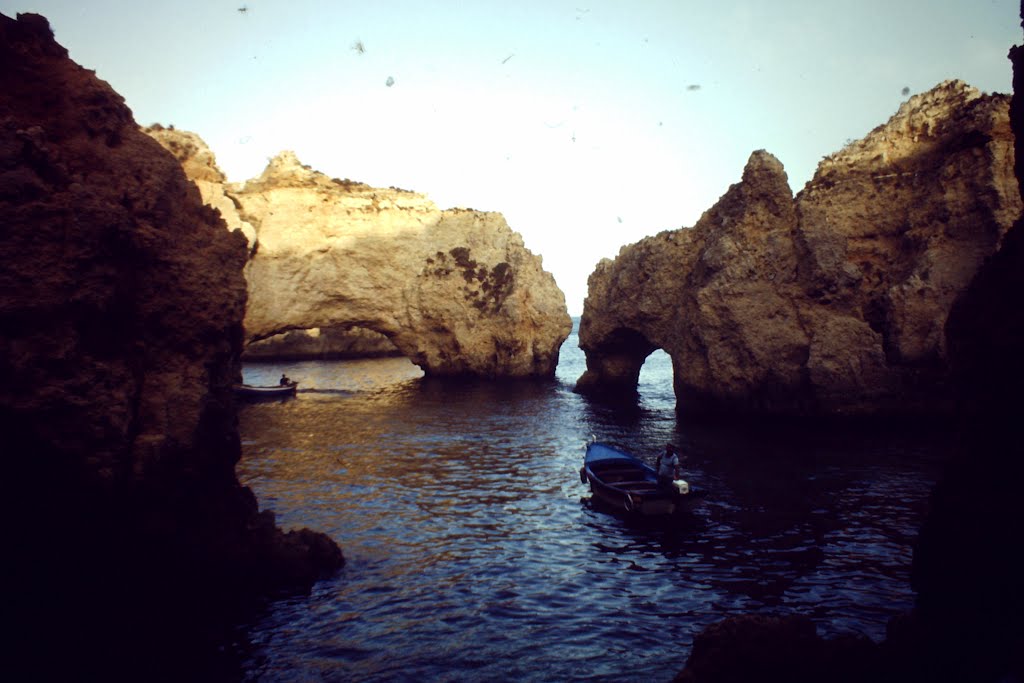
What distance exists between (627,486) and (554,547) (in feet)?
12.7

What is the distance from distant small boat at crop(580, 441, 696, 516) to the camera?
17.2 metres

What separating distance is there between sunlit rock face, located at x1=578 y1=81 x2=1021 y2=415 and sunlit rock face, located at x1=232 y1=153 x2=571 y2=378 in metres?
20.9

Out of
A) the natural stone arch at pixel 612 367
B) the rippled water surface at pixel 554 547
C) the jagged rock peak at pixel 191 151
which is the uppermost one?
the jagged rock peak at pixel 191 151

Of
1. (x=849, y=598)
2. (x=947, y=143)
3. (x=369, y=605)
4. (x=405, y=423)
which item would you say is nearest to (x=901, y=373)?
(x=947, y=143)

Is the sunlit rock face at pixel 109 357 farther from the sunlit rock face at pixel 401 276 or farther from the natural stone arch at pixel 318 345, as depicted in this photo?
the natural stone arch at pixel 318 345

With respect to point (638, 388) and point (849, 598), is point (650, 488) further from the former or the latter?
point (638, 388)

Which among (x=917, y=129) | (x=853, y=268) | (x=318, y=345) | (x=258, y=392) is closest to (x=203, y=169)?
(x=258, y=392)

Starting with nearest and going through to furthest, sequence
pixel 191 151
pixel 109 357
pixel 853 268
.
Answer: pixel 109 357 → pixel 853 268 → pixel 191 151

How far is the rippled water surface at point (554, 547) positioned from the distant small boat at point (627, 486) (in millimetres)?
559

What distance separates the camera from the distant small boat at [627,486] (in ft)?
56.3

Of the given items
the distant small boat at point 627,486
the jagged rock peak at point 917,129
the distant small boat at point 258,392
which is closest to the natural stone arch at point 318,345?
the distant small boat at point 258,392

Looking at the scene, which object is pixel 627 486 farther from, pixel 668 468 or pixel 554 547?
pixel 554 547

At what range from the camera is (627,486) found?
18.8 metres

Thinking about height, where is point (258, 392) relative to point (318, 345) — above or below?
below
